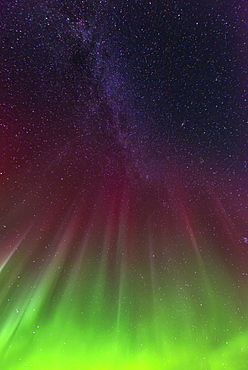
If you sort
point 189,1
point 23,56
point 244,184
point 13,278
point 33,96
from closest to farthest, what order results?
point 189,1, point 23,56, point 33,96, point 244,184, point 13,278

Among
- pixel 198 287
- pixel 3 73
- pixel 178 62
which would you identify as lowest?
pixel 198 287

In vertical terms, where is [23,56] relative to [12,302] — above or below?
above

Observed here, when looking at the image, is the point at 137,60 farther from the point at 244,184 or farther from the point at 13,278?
the point at 13,278

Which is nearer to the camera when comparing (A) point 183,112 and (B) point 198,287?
(A) point 183,112

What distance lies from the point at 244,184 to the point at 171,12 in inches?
47.2

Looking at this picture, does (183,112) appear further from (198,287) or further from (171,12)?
(198,287)

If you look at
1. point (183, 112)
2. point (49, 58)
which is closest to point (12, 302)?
point (49, 58)

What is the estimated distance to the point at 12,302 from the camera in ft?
6.67

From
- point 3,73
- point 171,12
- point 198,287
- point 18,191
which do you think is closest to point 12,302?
point 18,191

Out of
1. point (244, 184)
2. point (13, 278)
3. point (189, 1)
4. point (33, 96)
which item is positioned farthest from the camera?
point (13, 278)

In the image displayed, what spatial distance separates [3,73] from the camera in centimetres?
148

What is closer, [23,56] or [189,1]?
[189,1]

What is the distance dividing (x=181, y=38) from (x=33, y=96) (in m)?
0.98

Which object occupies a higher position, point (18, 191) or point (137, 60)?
point (137, 60)
